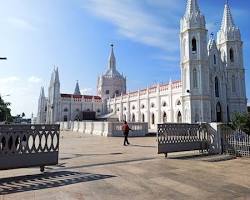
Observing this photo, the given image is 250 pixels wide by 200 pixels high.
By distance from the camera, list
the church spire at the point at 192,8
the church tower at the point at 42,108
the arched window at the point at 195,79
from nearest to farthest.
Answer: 1. the arched window at the point at 195,79
2. the church spire at the point at 192,8
3. the church tower at the point at 42,108

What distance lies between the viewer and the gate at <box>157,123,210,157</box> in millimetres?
9781

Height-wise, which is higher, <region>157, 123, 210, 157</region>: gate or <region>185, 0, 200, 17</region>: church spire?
<region>185, 0, 200, 17</region>: church spire

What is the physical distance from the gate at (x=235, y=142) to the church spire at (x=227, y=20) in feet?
158

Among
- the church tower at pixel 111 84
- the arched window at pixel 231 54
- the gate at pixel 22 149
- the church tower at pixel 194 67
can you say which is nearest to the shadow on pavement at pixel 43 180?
the gate at pixel 22 149

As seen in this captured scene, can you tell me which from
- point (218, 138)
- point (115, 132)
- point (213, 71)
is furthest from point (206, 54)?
point (218, 138)

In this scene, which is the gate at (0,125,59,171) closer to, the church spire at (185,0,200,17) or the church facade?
the church facade

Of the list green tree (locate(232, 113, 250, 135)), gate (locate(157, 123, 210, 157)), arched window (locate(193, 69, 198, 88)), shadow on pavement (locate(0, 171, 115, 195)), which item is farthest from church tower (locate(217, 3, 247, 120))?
shadow on pavement (locate(0, 171, 115, 195))

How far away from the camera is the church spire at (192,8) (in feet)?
152

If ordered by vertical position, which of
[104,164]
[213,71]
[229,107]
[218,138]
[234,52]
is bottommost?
[104,164]

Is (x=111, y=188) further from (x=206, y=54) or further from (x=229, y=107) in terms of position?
(x=229, y=107)

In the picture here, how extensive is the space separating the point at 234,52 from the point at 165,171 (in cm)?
5142

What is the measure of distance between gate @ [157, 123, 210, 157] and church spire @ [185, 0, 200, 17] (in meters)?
39.9

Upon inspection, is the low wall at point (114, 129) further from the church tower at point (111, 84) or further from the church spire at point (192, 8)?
the church tower at point (111, 84)

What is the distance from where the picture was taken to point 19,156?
6.58 meters
